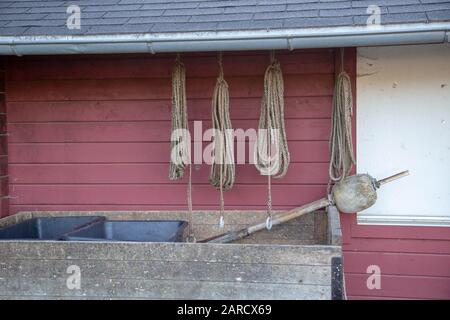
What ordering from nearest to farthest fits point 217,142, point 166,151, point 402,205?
point 217,142 < point 402,205 < point 166,151

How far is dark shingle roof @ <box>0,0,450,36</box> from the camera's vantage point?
261 cm

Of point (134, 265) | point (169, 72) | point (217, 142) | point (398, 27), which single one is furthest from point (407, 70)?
point (134, 265)

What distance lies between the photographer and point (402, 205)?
3287 millimetres

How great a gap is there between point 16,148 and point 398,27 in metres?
2.86

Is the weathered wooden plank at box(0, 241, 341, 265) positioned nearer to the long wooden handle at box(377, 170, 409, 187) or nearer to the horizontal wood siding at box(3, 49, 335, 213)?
the long wooden handle at box(377, 170, 409, 187)

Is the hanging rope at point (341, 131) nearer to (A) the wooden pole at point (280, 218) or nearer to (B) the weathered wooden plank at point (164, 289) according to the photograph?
(A) the wooden pole at point (280, 218)

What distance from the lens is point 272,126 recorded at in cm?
301

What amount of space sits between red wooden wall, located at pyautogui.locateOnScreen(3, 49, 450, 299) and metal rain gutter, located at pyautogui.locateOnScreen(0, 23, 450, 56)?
705 mm

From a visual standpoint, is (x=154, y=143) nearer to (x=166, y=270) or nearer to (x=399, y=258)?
(x=166, y=270)

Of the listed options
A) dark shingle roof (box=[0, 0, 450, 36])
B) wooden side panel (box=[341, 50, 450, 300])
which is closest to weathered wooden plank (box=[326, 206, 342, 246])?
wooden side panel (box=[341, 50, 450, 300])

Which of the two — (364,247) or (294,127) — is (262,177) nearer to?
(294,127)

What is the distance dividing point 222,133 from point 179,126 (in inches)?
11.5

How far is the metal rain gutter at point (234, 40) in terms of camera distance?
252cm

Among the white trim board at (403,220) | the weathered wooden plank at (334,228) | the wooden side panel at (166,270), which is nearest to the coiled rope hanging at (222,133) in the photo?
the weathered wooden plank at (334,228)
